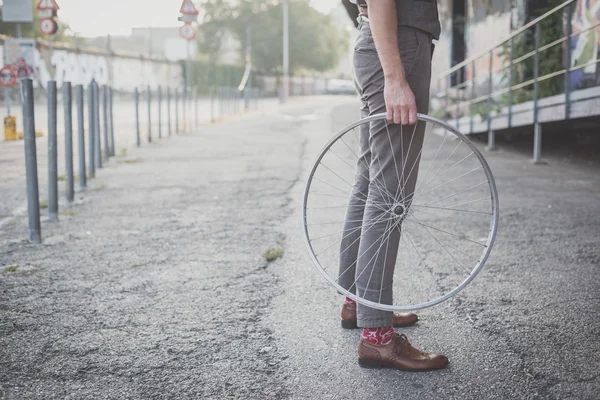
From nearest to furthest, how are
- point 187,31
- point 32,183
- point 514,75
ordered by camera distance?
point 32,183 → point 514,75 → point 187,31

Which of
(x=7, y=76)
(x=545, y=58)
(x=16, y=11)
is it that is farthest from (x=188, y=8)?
(x=545, y=58)

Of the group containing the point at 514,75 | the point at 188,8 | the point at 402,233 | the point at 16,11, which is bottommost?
the point at 402,233

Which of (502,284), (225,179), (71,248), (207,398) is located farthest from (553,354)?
(225,179)

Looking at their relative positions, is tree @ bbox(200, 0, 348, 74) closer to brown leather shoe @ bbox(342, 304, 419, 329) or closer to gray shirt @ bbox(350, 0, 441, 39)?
brown leather shoe @ bbox(342, 304, 419, 329)

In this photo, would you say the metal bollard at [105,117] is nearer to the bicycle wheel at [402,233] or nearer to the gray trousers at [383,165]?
the bicycle wheel at [402,233]

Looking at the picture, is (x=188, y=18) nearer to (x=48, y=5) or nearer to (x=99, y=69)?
(x=48, y=5)

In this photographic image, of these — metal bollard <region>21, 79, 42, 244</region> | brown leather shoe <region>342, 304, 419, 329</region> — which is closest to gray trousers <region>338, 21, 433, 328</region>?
brown leather shoe <region>342, 304, 419, 329</region>

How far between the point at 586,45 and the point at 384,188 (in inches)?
301

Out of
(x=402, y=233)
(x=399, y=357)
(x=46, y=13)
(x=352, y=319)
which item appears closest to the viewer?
(x=399, y=357)

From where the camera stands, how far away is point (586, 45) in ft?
30.3

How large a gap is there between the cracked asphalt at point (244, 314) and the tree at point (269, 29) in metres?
63.1

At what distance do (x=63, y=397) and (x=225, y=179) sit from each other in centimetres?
550

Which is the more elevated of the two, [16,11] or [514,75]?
[16,11]

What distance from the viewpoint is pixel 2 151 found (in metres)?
10.4
